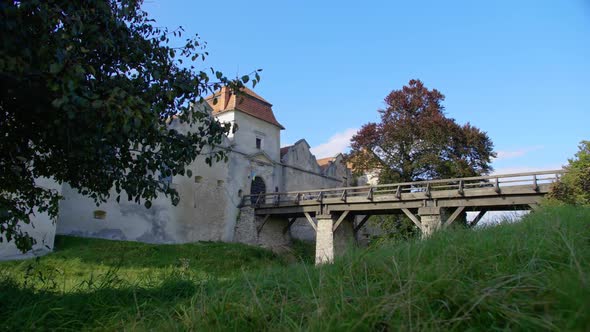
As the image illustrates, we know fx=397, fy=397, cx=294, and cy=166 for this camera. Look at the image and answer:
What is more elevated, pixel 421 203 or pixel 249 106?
pixel 249 106

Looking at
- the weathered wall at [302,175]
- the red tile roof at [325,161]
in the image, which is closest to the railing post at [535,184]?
the weathered wall at [302,175]

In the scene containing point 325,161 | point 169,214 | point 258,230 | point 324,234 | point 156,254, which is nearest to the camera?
point 156,254

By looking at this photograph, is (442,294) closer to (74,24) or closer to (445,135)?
(74,24)

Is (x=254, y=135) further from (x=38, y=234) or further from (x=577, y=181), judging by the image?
(x=577, y=181)

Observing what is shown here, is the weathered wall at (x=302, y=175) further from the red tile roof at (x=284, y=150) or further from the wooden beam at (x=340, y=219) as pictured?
the wooden beam at (x=340, y=219)

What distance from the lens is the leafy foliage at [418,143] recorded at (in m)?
18.1

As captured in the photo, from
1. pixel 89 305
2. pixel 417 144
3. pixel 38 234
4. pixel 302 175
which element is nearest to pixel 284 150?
pixel 302 175

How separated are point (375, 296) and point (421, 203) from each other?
12.3 m

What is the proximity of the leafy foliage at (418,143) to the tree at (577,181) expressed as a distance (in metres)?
8.34

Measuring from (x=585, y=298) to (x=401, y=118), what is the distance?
18.9m

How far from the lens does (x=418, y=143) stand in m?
18.9

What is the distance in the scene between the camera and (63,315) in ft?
10.0

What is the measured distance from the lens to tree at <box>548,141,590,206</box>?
27.9 ft

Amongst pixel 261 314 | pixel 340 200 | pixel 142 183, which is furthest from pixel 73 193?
pixel 261 314
